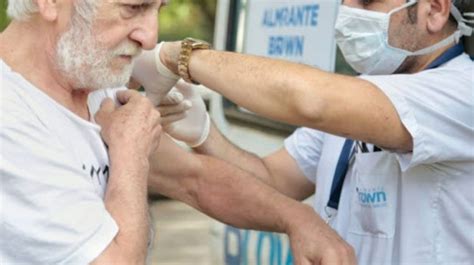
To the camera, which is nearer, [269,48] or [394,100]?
[394,100]

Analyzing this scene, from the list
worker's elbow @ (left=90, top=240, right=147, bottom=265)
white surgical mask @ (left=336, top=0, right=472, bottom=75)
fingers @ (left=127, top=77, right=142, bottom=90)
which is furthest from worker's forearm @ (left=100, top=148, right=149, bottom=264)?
white surgical mask @ (left=336, top=0, right=472, bottom=75)

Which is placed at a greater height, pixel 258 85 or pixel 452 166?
pixel 258 85

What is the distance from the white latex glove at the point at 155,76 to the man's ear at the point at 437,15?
29.2 inches

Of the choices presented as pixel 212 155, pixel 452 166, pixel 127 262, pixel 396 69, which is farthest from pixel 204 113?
pixel 127 262

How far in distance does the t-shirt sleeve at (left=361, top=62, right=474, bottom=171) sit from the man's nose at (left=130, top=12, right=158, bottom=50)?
62 cm

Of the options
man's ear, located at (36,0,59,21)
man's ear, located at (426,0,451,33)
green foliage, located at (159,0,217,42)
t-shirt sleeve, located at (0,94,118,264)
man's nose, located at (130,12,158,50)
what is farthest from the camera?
green foliage, located at (159,0,217,42)

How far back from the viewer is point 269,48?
433 cm

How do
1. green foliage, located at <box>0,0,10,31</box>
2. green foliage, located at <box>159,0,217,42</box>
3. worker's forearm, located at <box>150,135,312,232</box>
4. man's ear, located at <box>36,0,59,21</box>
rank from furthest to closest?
green foliage, located at <box>159,0,217,42</box> → worker's forearm, located at <box>150,135,312,232</box> → green foliage, located at <box>0,0,10,31</box> → man's ear, located at <box>36,0,59,21</box>

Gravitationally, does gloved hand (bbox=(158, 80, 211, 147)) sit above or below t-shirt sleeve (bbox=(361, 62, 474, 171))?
below

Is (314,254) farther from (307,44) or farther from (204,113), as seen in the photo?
(307,44)

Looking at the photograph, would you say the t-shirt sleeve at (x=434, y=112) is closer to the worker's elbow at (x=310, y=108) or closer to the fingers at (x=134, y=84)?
the worker's elbow at (x=310, y=108)

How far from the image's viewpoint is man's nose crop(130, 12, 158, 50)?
2.46 m

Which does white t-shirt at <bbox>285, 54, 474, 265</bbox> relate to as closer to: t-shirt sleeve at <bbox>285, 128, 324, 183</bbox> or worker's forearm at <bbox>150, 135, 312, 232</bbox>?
worker's forearm at <bbox>150, 135, 312, 232</bbox>

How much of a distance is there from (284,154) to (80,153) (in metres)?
1.26
